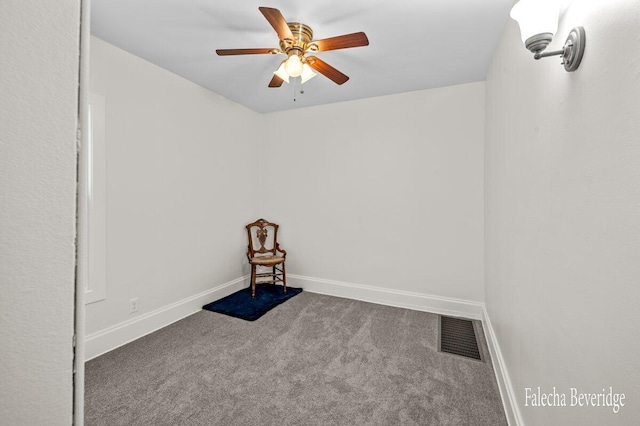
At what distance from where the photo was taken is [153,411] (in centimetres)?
175

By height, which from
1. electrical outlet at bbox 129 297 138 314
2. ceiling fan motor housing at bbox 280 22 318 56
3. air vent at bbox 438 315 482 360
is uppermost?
ceiling fan motor housing at bbox 280 22 318 56

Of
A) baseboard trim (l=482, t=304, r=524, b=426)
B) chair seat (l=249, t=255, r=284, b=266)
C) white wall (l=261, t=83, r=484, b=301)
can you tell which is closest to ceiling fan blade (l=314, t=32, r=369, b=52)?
white wall (l=261, t=83, r=484, b=301)

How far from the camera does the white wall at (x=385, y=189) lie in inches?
124

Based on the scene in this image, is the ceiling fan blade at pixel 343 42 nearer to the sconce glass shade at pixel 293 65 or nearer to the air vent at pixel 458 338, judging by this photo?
the sconce glass shade at pixel 293 65

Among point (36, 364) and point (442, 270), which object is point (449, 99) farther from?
point (36, 364)

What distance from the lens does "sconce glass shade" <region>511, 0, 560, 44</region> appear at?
983mm

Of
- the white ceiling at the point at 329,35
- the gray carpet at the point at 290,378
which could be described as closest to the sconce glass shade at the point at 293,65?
the white ceiling at the point at 329,35

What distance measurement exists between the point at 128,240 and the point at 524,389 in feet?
9.94

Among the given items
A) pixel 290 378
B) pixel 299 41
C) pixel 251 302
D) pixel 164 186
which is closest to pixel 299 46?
pixel 299 41

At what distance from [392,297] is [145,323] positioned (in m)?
2.61

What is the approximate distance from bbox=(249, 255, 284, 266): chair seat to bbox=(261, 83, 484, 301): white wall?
0.42 m

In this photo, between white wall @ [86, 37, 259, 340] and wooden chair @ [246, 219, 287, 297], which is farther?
wooden chair @ [246, 219, 287, 297]

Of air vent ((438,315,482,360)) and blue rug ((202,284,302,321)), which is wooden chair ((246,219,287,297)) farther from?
air vent ((438,315,482,360))

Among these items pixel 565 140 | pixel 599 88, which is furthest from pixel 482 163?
pixel 599 88
